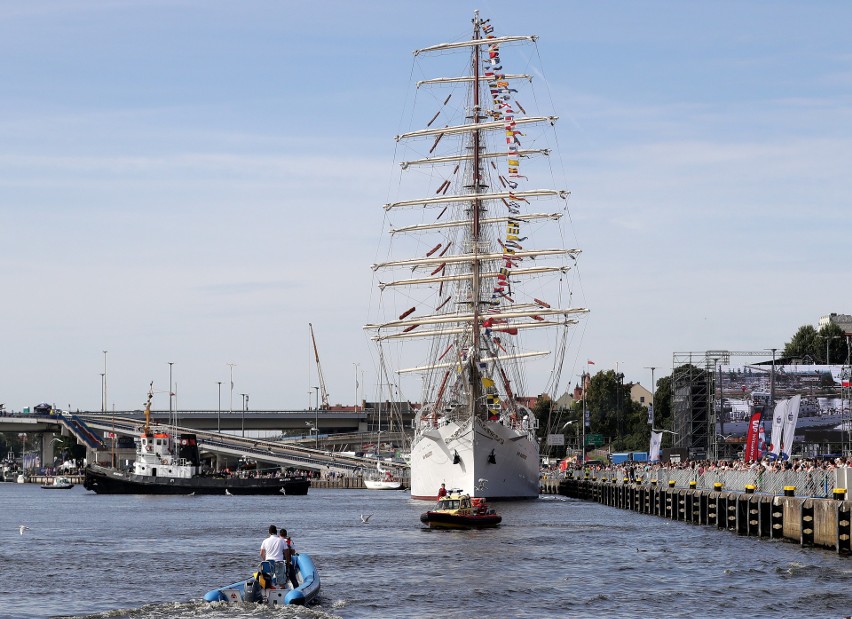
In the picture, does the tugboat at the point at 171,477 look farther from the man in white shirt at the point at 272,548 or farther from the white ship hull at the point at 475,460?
the man in white shirt at the point at 272,548

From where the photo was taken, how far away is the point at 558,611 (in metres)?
39.2

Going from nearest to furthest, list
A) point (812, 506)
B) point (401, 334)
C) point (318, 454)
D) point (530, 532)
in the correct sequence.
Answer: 1. point (812, 506)
2. point (530, 532)
3. point (401, 334)
4. point (318, 454)

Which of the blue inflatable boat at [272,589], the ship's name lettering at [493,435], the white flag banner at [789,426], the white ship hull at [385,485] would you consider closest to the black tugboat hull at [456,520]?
the white flag banner at [789,426]

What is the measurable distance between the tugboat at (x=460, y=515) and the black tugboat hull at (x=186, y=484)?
7294cm

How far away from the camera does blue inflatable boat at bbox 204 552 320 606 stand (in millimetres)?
37031

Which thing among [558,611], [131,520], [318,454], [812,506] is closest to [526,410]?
[131,520]

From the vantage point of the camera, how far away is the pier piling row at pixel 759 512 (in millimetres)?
49062

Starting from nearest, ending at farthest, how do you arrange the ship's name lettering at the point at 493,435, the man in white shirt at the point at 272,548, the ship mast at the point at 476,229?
1. the man in white shirt at the point at 272,548
2. the ship's name lettering at the point at 493,435
3. the ship mast at the point at 476,229

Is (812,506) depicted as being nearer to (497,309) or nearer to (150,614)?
(150,614)

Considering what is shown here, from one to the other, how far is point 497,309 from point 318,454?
280 ft

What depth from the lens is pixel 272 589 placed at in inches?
1492

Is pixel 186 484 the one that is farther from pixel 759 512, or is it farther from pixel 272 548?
pixel 272 548

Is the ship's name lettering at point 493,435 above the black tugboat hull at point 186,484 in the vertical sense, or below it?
above

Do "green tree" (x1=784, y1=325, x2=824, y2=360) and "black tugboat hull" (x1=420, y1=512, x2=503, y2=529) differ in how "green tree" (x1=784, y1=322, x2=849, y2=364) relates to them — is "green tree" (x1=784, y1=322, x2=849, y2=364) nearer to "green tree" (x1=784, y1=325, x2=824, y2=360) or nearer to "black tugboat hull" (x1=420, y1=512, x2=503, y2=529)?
"green tree" (x1=784, y1=325, x2=824, y2=360)
